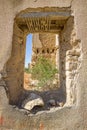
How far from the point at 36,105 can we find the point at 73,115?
0.74 m

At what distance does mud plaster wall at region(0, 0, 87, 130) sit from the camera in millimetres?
3039

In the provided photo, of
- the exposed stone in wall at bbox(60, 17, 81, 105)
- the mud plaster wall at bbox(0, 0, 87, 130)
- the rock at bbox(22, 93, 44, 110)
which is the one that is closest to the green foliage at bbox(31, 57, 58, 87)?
the rock at bbox(22, 93, 44, 110)

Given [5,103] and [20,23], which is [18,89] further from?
[20,23]

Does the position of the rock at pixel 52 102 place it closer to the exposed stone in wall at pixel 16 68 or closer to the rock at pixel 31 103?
the rock at pixel 31 103

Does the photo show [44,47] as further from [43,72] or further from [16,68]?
[16,68]

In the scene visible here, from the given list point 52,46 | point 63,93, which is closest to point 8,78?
point 63,93

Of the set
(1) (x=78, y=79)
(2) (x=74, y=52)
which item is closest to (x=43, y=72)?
(2) (x=74, y=52)

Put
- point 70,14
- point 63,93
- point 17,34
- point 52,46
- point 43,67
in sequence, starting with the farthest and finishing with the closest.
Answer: point 52,46 → point 43,67 → point 63,93 → point 17,34 → point 70,14

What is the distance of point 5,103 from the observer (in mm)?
3068

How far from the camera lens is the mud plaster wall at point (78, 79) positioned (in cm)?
304

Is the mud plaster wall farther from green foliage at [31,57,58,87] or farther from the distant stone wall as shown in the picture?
the distant stone wall

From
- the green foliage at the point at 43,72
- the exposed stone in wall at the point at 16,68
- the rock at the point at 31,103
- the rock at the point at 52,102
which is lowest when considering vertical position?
the green foliage at the point at 43,72

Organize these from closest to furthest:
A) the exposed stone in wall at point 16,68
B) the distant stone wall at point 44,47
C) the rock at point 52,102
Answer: the exposed stone in wall at point 16,68
the rock at point 52,102
the distant stone wall at point 44,47

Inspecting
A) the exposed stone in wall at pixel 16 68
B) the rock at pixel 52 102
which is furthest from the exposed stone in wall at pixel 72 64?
the exposed stone in wall at pixel 16 68
